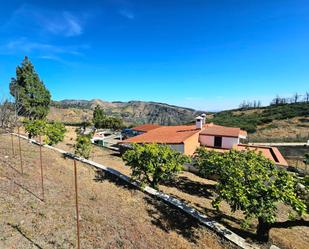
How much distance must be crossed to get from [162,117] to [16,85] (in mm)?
119850

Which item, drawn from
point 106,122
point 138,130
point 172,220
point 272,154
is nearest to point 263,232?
point 172,220

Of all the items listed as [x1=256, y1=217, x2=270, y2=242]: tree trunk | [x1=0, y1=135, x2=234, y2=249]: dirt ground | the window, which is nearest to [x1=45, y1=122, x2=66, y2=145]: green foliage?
[x1=0, y1=135, x2=234, y2=249]: dirt ground

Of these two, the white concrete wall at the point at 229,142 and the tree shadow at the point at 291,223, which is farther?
the white concrete wall at the point at 229,142

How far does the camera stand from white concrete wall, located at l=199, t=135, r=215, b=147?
86.2 ft

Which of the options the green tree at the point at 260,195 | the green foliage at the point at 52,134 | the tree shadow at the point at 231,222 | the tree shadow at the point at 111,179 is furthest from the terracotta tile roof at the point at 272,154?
the green foliage at the point at 52,134

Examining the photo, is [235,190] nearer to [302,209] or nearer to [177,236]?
[302,209]

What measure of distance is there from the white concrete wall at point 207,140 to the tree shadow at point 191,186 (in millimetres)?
9876

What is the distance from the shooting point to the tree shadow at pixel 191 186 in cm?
1458

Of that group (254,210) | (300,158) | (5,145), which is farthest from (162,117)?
(254,210)

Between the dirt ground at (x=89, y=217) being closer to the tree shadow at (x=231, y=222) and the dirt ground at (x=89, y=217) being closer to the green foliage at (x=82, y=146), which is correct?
the tree shadow at (x=231, y=222)

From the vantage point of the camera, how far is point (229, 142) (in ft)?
83.6

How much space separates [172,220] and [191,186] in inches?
278

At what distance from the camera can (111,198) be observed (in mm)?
10219

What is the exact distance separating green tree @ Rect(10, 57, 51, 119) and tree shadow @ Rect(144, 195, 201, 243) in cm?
2645
